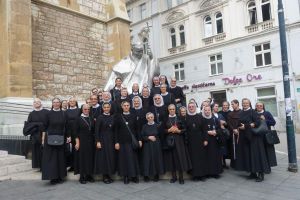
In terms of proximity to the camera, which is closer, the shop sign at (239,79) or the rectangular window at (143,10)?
the shop sign at (239,79)

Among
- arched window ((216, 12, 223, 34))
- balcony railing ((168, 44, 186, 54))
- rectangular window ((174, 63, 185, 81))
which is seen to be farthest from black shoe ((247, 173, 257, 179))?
balcony railing ((168, 44, 186, 54))

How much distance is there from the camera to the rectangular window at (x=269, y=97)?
20.9m

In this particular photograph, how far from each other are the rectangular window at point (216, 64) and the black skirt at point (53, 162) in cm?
1884

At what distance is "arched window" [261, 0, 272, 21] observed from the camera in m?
21.4

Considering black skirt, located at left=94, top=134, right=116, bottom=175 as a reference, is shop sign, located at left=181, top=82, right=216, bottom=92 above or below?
above

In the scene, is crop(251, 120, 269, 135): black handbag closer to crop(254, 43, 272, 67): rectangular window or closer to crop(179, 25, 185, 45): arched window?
crop(254, 43, 272, 67): rectangular window

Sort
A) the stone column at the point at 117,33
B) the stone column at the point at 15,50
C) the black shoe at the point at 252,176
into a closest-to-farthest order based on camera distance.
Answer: the black shoe at the point at 252,176
the stone column at the point at 15,50
the stone column at the point at 117,33

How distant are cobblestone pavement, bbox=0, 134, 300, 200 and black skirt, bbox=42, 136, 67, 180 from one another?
21 cm

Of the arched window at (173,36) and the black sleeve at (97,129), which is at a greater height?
the arched window at (173,36)

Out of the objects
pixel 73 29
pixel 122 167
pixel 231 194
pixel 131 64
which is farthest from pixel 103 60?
pixel 231 194

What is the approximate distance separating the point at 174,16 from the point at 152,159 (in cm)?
2202

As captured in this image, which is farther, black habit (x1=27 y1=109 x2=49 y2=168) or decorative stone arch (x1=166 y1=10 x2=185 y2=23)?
decorative stone arch (x1=166 y1=10 x2=185 y2=23)

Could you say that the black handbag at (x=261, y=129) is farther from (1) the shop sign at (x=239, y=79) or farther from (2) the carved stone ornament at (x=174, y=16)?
(2) the carved stone ornament at (x=174, y=16)

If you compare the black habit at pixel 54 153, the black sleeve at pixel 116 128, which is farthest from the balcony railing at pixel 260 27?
the black habit at pixel 54 153
